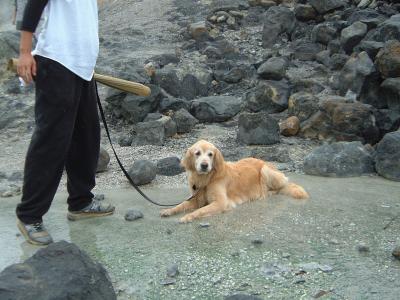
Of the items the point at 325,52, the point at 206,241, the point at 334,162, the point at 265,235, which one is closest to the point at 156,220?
the point at 206,241

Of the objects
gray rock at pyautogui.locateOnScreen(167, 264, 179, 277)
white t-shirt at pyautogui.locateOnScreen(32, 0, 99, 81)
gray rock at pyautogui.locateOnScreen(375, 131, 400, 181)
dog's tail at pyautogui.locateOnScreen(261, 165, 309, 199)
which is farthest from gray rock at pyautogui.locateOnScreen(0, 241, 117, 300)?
gray rock at pyautogui.locateOnScreen(375, 131, 400, 181)

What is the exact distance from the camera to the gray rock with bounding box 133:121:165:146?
7.89m

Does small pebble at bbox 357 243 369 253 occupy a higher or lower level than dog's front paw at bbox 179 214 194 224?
higher

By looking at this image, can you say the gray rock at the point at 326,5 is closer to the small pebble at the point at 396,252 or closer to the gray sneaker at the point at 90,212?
the gray sneaker at the point at 90,212

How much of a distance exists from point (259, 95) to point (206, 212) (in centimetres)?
458

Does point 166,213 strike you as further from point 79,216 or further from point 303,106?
point 303,106

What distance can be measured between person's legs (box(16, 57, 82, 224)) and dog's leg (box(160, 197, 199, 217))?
1.17 meters

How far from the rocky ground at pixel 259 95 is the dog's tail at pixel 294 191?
2.67ft

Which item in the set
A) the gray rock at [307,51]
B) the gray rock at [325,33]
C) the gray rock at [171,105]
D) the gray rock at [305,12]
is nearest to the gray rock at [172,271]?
the gray rock at [171,105]

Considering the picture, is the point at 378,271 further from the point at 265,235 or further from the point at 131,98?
the point at 131,98

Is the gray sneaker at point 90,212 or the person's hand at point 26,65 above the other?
the person's hand at point 26,65

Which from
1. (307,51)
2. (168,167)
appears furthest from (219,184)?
(307,51)

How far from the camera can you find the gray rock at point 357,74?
858 centimetres

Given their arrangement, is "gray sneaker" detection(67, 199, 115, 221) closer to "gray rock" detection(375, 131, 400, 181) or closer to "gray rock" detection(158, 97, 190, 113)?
"gray rock" detection(375, 131, 400, 181)
